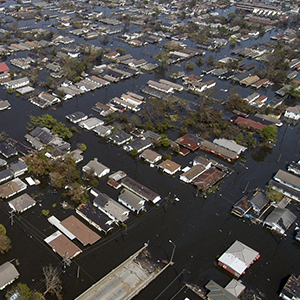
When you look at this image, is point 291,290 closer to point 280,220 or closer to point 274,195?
point 280,220

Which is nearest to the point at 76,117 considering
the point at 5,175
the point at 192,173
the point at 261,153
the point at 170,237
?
the point at 5,175

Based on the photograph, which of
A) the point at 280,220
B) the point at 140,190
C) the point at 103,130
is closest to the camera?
the point at 280,220

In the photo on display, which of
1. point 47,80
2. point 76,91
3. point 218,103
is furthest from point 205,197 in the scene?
point 47,80

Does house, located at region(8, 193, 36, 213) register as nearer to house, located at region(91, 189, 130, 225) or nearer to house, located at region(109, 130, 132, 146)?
house, located at region(91, 189, 130, 225)

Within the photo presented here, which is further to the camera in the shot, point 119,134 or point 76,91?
point 76,91

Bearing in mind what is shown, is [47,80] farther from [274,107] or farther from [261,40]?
[261,40]
